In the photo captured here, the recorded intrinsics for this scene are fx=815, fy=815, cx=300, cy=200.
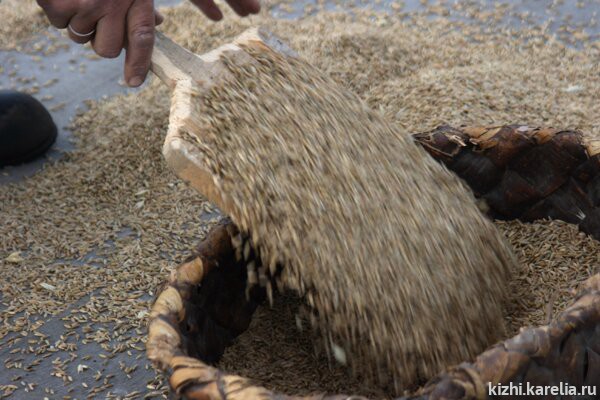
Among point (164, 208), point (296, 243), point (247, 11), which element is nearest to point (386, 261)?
point (296, 243)

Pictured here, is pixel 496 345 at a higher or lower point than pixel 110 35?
higher

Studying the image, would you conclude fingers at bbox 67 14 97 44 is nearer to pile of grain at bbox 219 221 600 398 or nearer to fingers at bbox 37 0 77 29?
fingers at bbox 37 0 77 29

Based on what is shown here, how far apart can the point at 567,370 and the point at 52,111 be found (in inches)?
103

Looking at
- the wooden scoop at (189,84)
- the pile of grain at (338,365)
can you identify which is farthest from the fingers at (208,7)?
the pile of grain at (338,365)

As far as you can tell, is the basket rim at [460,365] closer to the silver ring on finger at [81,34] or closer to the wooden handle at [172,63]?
the wooden handle at [172,63]

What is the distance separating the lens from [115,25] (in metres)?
1.71

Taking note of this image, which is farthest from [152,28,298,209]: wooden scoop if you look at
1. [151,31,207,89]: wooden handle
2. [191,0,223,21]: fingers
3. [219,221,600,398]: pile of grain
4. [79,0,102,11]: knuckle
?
[191,0,223,21]: fingers

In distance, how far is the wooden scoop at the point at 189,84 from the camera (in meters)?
1.40

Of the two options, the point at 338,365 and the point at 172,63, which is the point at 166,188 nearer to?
the point at 172,63

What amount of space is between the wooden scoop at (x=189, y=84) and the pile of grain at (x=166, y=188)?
0.42 m

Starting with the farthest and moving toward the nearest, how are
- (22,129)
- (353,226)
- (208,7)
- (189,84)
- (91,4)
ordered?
1. (22,129)
2. (208,7)
3. (91,4)
4. (189,84)
5. (353,226)

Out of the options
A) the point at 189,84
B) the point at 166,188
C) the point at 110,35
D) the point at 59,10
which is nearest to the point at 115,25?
the point at 110,35

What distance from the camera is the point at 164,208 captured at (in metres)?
2.54

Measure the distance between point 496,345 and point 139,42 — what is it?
3.12ft
